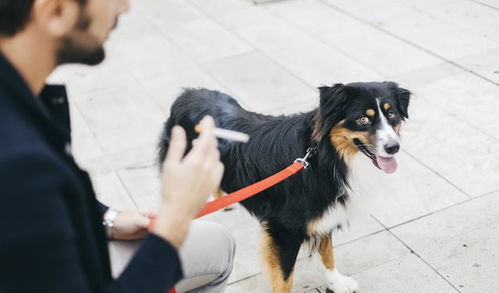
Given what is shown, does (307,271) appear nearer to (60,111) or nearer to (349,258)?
(349,258)

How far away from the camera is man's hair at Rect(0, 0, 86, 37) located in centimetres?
130

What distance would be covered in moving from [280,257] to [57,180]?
6.96ft

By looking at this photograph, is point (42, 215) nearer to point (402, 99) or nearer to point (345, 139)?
point (345, 139)

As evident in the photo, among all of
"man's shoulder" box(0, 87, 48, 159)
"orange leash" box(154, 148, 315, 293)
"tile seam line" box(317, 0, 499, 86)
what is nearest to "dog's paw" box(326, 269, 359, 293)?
"orange leash" box(154, 148, 315, 293)

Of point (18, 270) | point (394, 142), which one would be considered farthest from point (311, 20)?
point (18, 270)

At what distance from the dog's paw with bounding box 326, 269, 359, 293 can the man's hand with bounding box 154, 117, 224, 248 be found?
2.14 m

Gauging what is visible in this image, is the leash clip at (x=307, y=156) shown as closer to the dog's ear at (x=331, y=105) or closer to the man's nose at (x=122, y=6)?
the dog's ear at (x=331, y=105)

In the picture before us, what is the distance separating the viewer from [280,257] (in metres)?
3.25

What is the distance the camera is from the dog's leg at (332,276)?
3470 mm

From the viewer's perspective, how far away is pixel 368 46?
6562 mm

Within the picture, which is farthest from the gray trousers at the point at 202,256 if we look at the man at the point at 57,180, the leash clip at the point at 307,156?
the leash clip at the point at 307,156

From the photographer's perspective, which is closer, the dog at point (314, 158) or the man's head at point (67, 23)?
the man's head at point (67, 23)

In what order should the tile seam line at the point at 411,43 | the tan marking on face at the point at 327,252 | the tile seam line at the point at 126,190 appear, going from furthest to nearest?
the tile seam line at the point at 411,43
the tile seam line at the point at 126,190
the tan marking on face at the point at 327,252

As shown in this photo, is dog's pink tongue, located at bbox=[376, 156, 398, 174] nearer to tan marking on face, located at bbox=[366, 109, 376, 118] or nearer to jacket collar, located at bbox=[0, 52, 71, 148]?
tan marking on face, located at bbox=[366, 109, 376, 118]
